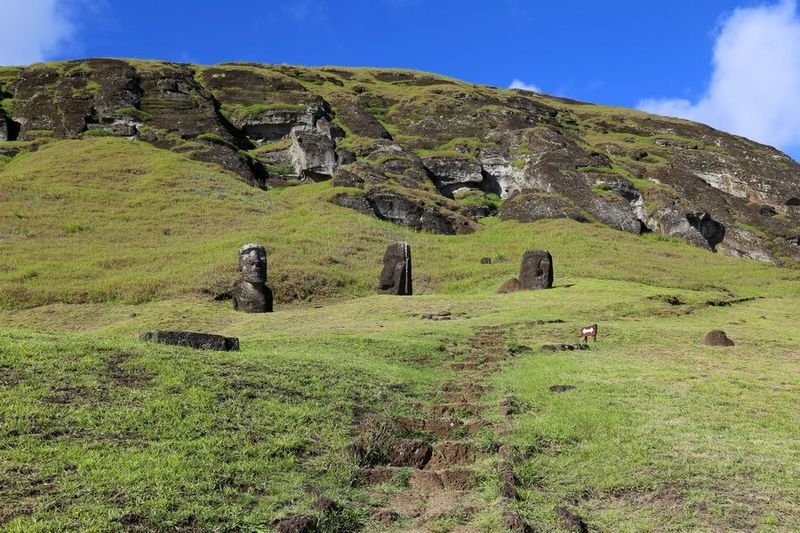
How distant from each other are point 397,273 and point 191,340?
21.4 meters

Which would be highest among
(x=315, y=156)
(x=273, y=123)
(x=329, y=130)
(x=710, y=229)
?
(x=273, y=123)

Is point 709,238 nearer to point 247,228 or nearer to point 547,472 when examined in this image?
point 247,228

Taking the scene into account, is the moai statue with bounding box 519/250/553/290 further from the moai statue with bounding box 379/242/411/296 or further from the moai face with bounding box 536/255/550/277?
the moai statue with bounding box 379/242/411/296

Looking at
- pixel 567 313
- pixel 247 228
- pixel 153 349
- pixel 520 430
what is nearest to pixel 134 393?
pixel 153 349

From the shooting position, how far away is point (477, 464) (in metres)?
8.72

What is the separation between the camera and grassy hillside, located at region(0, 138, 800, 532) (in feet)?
22.3

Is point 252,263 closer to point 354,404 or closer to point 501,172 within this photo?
point 354,404

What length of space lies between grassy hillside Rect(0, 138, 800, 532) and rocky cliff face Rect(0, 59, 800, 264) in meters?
29.8

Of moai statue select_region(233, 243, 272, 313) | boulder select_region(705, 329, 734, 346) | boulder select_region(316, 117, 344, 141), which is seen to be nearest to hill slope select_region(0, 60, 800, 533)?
boulder select_region(705, 329, 734, 346)

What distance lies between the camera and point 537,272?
3466 cm

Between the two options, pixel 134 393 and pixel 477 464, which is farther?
pixel 134 393

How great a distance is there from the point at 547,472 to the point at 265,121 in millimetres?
88985

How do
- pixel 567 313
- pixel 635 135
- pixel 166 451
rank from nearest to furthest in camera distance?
pixel 166 451, pixel 567 313, pixel 635 135

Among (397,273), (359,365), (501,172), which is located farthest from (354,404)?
(501,172)
